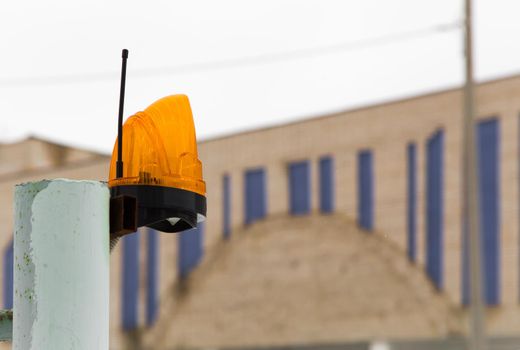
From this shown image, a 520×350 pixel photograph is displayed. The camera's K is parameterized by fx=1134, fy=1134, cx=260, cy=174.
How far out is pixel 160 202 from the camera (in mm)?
2178

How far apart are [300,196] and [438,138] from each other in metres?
4.79

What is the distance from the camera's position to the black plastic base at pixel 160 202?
2.18 meters

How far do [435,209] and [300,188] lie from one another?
15.6 feet

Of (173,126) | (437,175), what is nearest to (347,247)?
(437,175)

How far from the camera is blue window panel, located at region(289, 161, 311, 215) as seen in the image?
106 feet

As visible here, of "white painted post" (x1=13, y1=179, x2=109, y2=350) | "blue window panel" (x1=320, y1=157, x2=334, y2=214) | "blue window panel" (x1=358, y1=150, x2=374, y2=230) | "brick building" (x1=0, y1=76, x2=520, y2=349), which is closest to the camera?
"white painted post" (x1=13, y1=179, x2=109, y2=350)

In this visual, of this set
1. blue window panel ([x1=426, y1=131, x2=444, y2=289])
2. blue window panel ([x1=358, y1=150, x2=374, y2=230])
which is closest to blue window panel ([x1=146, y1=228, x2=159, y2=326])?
blue window panel ([x1=358, y1=150, x2=374, y2=230])

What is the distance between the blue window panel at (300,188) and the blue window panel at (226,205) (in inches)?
Answer: 91.6

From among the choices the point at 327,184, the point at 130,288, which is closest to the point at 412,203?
the point at 327,184

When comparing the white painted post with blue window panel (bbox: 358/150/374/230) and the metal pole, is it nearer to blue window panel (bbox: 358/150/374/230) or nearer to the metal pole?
the metal pole

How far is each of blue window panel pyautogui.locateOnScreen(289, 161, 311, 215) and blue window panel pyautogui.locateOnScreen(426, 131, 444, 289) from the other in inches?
159

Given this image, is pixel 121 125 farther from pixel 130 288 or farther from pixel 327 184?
pixel 130 288

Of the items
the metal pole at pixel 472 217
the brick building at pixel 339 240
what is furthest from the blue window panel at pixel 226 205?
the metal pole at pixel 472 217

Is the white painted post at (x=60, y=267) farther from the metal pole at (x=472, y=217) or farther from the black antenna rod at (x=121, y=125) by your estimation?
the metal pole at (x=472, y=217)
